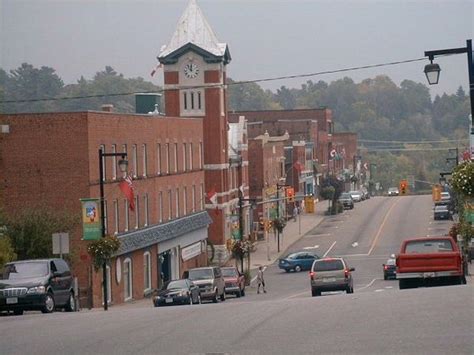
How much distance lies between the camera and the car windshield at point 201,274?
43.2 metres

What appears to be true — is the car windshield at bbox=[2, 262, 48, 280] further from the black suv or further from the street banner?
the street banner

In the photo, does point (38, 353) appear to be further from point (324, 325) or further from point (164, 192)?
point (164, 192)

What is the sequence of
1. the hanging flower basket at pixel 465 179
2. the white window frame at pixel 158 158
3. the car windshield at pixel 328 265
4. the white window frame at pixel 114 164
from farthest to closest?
the white window frame at pixel 158 158 → the white window frame at pixel 114 164 → the car windshield at pixel 328 265 → the hanging flower basket at pixel 465 179

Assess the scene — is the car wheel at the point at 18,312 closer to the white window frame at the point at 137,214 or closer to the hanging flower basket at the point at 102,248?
the hanging flower basket at the point at 102,248

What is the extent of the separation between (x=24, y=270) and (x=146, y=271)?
27.3 meters

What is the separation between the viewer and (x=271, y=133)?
129625 millimetres

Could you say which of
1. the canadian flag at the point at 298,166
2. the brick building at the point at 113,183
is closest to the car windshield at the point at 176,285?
the brick building at the point at 113,183

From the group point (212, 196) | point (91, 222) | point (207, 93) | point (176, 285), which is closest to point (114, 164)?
point (91, 222)

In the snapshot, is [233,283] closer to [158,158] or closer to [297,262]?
[158,158]

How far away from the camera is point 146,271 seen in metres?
56.9

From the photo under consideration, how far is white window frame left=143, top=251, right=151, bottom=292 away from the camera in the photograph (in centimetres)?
5628

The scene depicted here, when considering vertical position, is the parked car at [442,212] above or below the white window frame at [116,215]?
below

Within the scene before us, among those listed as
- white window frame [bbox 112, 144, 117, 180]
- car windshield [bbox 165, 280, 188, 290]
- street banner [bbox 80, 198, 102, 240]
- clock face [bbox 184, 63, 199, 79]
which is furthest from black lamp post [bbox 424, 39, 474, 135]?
clock face [bbox 184, 63, 199, 79]

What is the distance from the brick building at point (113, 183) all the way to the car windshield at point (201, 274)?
4.95m
